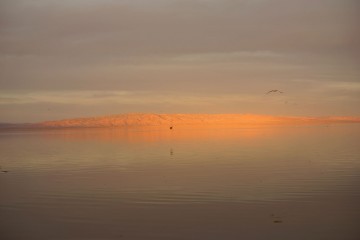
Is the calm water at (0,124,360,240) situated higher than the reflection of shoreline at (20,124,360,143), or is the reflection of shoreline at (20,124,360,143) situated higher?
the reflection of shoreline at (20,124,360,143)

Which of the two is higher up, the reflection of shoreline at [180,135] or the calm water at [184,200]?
the reflection of shoreline at [180,135]

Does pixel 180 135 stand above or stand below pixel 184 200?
above

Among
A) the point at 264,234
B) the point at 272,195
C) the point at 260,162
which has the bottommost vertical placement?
the point at 264,234

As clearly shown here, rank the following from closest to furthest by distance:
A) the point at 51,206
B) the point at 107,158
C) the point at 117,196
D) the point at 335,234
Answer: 1. the point at 335,234
2. the point at 51,206
3. the point at 117,196
4. the point at 107,158

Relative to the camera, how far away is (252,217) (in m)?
18.1

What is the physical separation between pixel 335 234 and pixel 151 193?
9941 mm

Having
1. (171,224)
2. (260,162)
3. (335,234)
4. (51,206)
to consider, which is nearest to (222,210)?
(171,224)

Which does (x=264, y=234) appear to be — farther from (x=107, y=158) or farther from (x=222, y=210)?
(x=107, y=158)

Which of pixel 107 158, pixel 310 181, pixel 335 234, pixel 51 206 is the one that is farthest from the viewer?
pixel 107 158

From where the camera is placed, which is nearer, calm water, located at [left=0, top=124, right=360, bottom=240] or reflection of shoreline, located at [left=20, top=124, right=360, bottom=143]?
calm water, located at [left=0, top=124, right=360, bottom=240]

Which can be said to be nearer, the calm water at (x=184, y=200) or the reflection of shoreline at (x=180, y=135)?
the calm water at (x=184, y=200)

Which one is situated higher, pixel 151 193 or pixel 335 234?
pixel 151 193

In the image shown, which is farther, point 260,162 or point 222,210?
point 260,162

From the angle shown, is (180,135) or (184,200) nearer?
(184,200)
